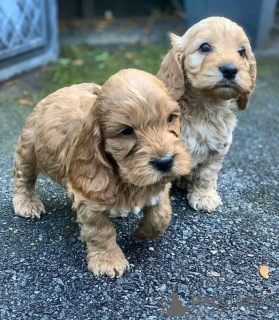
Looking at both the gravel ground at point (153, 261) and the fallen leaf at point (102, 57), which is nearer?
the gravel ground at point (153, 261)

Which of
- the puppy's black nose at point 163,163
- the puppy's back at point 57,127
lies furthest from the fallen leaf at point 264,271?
the puppy's back at point 57,127

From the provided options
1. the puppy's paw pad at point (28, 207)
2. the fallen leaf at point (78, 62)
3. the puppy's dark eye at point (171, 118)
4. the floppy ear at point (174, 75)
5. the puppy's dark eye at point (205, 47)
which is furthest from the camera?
the fallen leaf at point (78, 62)

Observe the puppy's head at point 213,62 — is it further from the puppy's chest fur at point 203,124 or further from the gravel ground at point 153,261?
the gravel ground at point 153,261

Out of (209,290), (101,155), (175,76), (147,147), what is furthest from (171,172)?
(175,76)

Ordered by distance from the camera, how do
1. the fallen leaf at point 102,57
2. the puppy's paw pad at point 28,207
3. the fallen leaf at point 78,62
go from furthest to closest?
the fallen leaf at point 102,57, the fallen leaf at point 78,62, the puppy's paw pad at point 28,207

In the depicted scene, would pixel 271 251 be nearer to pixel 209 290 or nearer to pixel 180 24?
pixel 209 290

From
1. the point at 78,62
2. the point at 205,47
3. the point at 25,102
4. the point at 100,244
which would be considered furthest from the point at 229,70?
the point at 78,62

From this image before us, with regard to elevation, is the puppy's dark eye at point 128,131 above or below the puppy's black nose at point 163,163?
above

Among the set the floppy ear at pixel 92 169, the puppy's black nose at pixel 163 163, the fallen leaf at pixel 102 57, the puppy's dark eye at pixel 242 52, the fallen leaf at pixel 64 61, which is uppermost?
the puppy's dark eye at pixel 242 52
